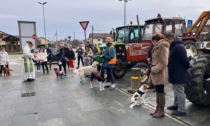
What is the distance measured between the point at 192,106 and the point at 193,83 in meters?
0.87

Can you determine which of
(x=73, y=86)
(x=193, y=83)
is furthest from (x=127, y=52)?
(x=193, y=83)

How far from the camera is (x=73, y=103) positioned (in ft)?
18.3

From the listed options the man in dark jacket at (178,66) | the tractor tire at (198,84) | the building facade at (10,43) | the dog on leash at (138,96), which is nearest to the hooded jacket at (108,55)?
the dog on leash at (138,96)

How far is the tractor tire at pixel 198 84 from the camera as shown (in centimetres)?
434

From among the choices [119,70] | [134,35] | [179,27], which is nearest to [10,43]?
[134,35]

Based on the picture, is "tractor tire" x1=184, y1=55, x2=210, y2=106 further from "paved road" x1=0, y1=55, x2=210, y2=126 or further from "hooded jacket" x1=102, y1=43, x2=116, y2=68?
A: "hooded jacket" x1=102, y1=43, x2=116, y2=68

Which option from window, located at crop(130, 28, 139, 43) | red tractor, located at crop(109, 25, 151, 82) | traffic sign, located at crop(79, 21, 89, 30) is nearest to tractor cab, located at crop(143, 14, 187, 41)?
red tractor, located at crop(109, 25, 151, 82)

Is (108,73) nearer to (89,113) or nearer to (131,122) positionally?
(89,113)

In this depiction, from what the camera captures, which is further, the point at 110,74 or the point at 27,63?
the point at 27,63

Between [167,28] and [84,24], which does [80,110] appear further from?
[84,24]

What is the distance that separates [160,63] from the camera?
4.14 metres

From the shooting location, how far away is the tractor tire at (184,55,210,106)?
4344 millimetres

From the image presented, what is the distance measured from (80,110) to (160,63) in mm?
2374

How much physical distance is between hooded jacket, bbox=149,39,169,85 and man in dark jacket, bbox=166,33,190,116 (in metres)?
0.15
